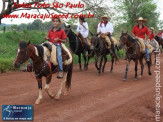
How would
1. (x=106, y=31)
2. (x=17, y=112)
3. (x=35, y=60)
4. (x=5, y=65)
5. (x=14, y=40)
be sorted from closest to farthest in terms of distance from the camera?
(x=17, y=112) < (x=35, y=60) < (x=5, y=65) < (x=106, y=31) < (x=14, y=40)

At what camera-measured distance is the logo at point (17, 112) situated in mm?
5391

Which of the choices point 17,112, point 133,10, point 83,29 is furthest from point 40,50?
point 133,10

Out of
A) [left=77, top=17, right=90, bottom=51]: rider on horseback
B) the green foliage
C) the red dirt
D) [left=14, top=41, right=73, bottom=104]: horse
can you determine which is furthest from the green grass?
[left=14, top=41, right=73, bottom=104]: horse

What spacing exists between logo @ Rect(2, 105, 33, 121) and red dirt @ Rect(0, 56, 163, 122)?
0.17 meters

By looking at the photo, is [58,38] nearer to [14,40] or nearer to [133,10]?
[14,40]

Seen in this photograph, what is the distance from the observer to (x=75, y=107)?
249 inches

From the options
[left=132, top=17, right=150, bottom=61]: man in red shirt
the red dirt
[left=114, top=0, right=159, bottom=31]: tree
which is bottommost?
the red dirt

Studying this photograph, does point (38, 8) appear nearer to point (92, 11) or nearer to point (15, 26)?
point (92, 11)

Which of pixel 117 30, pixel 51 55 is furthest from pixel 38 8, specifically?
pixel 117 30

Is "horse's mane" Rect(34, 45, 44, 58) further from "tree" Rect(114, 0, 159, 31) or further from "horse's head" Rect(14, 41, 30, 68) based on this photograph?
"tree" Rect(114, 0, 159, 31)

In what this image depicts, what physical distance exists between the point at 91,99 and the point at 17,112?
236 cm

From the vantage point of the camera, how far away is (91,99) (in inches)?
283

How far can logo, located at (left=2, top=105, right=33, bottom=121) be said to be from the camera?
5391mm

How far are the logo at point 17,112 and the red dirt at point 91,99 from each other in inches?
6.7
